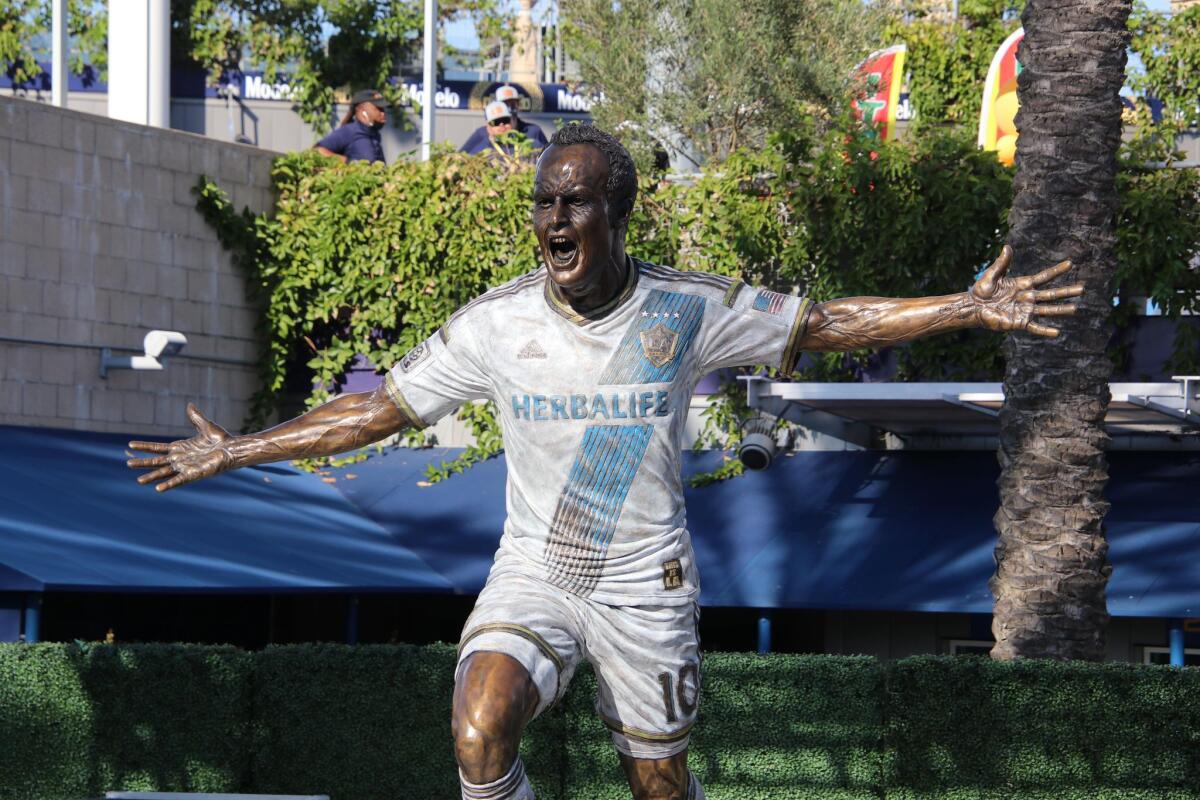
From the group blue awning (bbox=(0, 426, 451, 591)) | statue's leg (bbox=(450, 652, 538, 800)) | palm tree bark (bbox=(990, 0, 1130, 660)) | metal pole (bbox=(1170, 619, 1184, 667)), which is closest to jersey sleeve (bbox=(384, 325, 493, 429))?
statue's leg (bbox=(450, 652, 538, 800))

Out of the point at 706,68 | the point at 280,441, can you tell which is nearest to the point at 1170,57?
the point at 706,68

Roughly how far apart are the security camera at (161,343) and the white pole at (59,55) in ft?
8.42

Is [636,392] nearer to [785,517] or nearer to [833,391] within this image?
[833,391]

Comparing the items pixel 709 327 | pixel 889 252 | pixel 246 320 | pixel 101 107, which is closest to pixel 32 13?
pixel 101 107

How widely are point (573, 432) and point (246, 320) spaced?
1182cm

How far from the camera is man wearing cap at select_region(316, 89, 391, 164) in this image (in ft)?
54.5

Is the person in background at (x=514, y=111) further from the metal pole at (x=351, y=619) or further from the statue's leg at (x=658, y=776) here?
the statue's leg at (x=658, y=776)

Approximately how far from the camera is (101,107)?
26.0 metres

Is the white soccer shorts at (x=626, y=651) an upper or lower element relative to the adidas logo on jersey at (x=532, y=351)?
lower

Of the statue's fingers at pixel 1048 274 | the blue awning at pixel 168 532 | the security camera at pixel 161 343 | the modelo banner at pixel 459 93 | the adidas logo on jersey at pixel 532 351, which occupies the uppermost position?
the modelo banner at pixel 459 93

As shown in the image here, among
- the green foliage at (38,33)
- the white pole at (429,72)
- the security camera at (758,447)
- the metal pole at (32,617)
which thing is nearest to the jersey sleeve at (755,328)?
the metal pole at (32,617)

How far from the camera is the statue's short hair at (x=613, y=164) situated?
532 cm

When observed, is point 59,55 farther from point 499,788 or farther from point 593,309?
point 499,788

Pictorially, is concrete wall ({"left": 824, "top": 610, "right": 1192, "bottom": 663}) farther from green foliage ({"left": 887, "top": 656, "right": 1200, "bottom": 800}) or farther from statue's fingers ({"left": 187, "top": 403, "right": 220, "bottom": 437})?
statue's fingers ({"left": 187, "top": 403, "right": 220, "bottom": 437})
